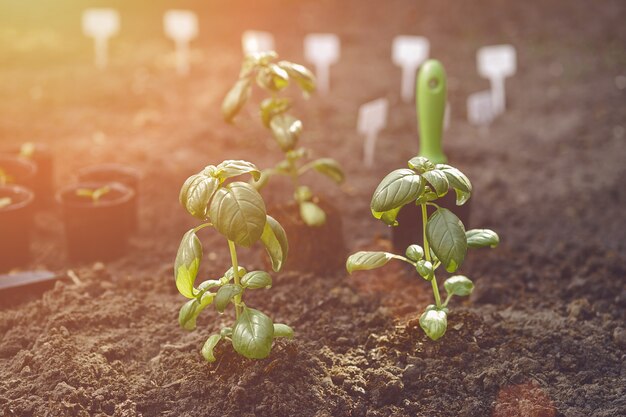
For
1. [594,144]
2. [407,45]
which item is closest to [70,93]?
[407,45]

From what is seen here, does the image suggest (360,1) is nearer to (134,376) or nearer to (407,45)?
(407,45)

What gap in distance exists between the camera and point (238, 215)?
234cm

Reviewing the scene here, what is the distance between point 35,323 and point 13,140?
2.59m

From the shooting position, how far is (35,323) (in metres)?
2.96

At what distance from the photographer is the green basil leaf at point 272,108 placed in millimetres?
3340

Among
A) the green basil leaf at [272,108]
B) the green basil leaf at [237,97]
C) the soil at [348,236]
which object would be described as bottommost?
the soil at [348,236]

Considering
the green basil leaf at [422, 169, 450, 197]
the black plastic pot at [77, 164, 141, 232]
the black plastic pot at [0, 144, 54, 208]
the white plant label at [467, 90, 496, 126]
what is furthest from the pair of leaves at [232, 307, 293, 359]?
the white plant label at [467, 90, 496, 126]

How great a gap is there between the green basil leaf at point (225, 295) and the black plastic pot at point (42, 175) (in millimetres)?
2115

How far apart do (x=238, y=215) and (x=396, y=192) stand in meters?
0.50

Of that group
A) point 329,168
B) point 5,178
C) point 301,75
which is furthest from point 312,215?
point 5,178

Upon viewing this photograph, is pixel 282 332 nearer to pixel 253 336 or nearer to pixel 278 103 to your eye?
pixel 253 336

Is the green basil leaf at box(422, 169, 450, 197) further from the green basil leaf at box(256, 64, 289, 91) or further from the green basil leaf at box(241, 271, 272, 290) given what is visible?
the green basil leaf at box(256, 64, 289, 91)

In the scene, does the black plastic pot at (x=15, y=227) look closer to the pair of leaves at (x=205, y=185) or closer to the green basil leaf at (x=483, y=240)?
the pair of leaves at (x=205, y=185)

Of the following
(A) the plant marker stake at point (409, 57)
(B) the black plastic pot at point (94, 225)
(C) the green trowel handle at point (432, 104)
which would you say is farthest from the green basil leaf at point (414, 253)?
(A) the plant marker stake at point (409, 57)
